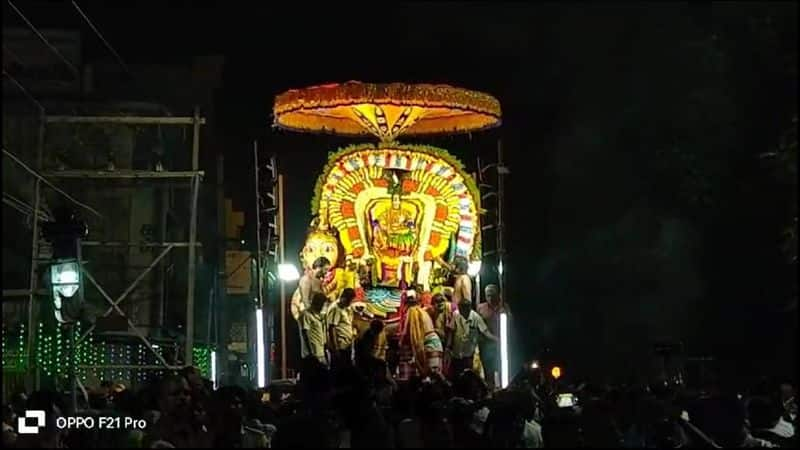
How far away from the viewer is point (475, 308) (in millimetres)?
20500

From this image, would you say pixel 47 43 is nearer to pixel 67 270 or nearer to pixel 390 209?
pixel 67 270

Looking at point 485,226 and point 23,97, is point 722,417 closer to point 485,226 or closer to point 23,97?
point 23,97

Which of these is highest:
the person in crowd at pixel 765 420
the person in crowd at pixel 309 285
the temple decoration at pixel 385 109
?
the temple decoration at pixel 385 109

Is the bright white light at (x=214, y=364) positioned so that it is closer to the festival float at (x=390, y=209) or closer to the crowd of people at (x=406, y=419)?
the festival float at (x=390, y=209)

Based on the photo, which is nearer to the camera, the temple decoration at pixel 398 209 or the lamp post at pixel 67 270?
the lamp post at pixel 67 270

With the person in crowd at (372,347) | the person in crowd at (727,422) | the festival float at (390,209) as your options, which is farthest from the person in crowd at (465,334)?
the person in crowd at (727,422)

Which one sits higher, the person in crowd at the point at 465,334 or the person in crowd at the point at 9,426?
the person in crowd at the point at 465,334

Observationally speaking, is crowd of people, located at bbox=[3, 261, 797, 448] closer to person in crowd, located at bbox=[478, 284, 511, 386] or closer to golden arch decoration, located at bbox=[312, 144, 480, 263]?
person in crowd, located at bbox=[478, 284, 511, 386]

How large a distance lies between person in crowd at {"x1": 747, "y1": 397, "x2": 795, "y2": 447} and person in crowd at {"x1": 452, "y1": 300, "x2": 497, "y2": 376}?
9632 mm

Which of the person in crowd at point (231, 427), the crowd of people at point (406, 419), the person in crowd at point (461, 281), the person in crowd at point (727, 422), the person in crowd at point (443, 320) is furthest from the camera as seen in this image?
the person in crowd at point (461, 281)

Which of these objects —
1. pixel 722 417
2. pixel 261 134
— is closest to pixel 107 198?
pixel 261 134

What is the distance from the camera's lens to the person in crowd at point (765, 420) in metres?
10.1

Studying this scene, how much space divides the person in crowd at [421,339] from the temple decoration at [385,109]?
278 cm

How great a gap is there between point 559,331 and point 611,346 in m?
2.93
